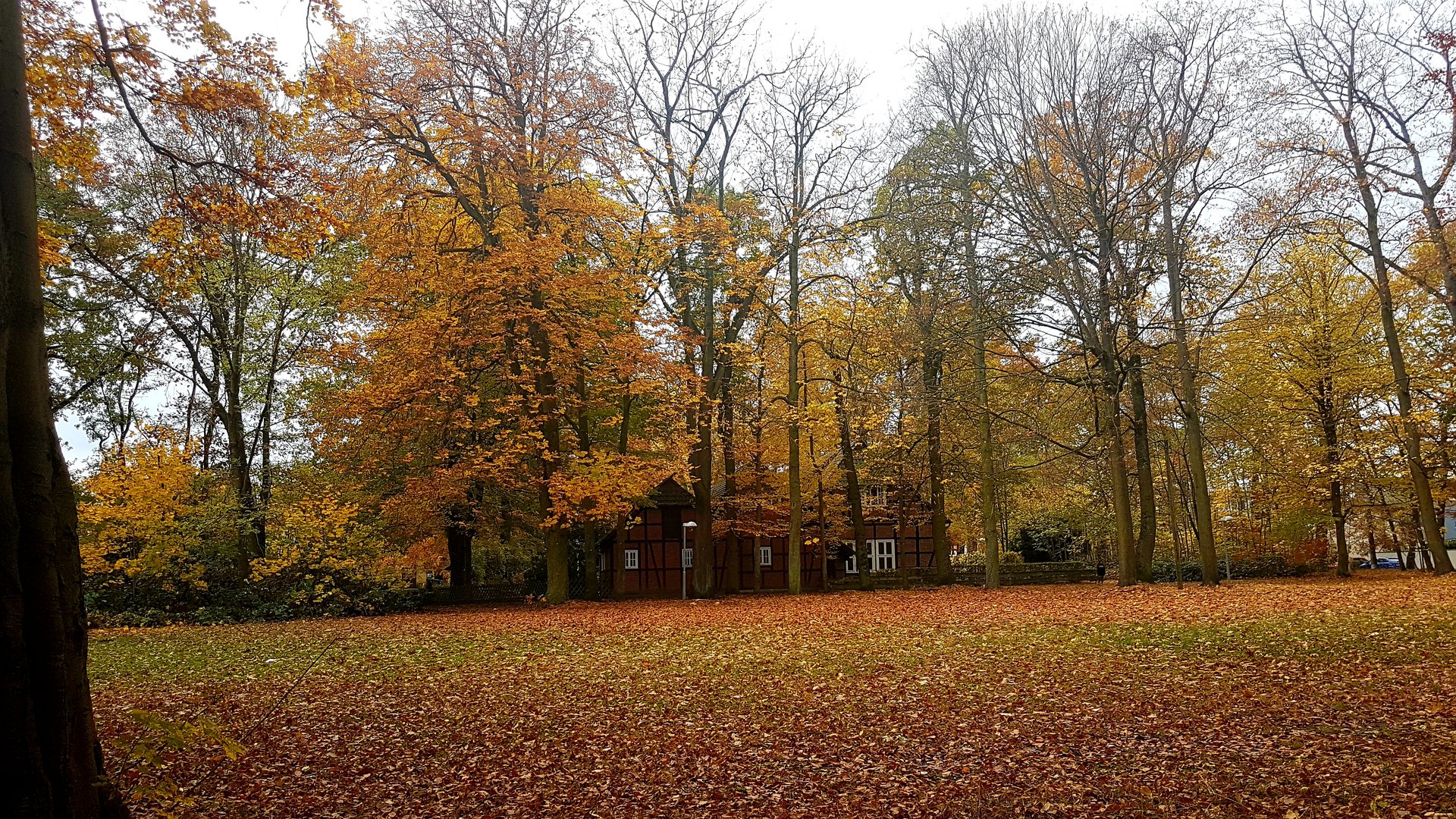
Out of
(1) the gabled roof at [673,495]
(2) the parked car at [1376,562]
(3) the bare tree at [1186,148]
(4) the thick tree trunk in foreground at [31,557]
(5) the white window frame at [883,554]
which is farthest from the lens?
(5) the white window frame at [883,554]

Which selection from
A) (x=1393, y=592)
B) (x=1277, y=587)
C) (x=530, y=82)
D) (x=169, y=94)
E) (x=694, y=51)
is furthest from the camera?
(x=694, y=51)

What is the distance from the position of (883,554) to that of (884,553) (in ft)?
0.20

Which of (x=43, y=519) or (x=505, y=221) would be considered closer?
(x=43, y=519)

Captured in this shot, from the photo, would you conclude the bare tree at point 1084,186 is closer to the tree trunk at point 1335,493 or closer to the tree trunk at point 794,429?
the tree trunk at point 794,429

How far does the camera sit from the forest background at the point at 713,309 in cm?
1858

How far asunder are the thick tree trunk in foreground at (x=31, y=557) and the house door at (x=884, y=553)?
125ft

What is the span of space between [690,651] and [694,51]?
18.7m

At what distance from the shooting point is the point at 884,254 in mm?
22453

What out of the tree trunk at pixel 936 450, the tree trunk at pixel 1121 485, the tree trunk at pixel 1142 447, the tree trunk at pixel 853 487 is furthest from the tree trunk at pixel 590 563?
the tree trunk at pixel 1142 447

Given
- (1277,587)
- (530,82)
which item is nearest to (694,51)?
(530,82)

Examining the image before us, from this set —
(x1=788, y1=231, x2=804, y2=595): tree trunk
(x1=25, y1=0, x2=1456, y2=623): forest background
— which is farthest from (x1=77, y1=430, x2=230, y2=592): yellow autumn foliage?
(x1=788, y1=231, x2=804, y2=595): tree trunk

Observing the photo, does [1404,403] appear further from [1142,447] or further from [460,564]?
[460,564]

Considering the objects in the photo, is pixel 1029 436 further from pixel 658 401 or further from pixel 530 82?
pixel 530 82

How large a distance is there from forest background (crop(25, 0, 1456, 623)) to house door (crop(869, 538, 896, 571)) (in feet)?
40.2
